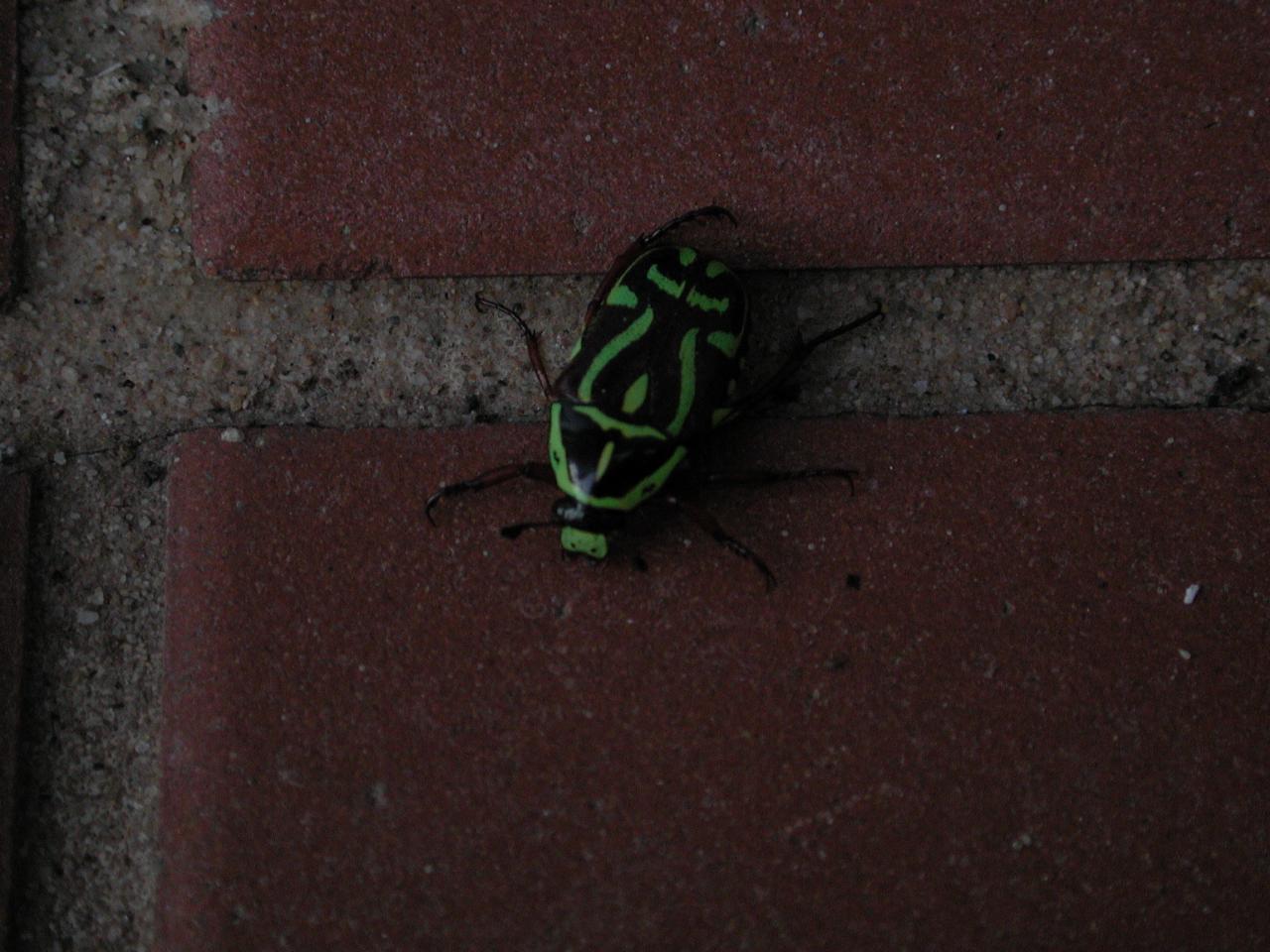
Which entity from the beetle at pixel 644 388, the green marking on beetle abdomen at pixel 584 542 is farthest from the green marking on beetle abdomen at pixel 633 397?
the green marking on beetle abdomen at pixel 584 542

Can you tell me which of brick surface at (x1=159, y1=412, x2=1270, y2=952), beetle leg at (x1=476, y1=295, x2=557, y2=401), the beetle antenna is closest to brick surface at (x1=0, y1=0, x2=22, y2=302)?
brick surface at (x1=159, y1=412, x2=1270, y2=952)

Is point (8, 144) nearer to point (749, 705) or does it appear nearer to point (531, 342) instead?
point (531, 342)

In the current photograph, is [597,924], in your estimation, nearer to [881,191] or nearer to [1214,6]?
[881,191]

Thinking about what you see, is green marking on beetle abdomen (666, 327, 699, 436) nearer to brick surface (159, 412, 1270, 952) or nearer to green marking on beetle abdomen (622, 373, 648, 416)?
green marking on beetle abdomen (622, 373, 648, 416)

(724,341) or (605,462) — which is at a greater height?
(724,341)

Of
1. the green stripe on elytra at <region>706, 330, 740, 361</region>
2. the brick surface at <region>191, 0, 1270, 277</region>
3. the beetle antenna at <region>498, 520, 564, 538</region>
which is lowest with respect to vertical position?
the beetle antenna at <region>498, 520, 564, 538</region>

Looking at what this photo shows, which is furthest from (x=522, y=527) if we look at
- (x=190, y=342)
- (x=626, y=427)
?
(x=190, y=342)

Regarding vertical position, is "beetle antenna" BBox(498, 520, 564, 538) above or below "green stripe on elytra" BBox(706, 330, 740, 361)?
below
